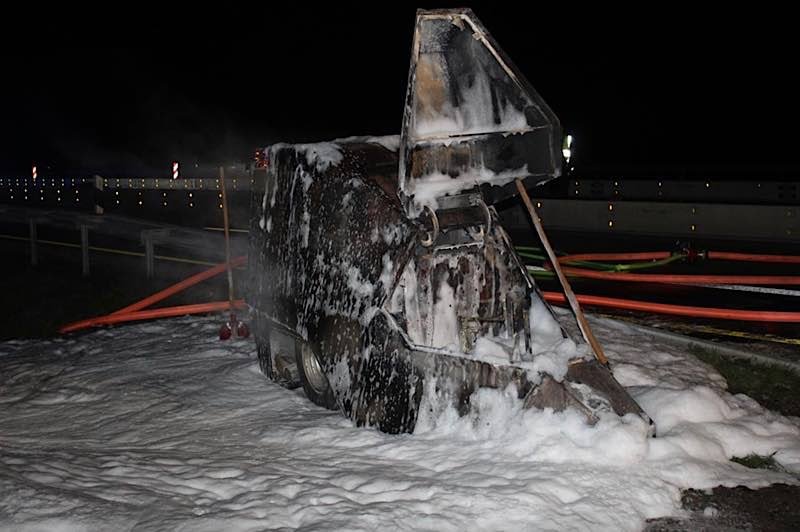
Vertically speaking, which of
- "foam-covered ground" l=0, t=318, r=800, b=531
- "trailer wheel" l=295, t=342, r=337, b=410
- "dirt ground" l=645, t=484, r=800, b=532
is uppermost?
"trailer wheel" l=295, t=342, r=337, b=410

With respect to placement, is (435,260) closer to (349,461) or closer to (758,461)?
(349,461)

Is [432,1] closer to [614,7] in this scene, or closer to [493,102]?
[614,7]

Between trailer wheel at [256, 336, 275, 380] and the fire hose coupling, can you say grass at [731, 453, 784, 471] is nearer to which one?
trailer wheel at [256, 336, 275, 380]

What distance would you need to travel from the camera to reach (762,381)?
7465 mm

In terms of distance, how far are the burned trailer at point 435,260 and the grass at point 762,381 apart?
204cm

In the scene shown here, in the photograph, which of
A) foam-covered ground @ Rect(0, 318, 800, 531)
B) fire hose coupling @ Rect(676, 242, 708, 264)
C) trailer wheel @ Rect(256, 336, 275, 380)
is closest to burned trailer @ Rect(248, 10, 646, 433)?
foam-covered ground @ Rect(0, 318, 800, 531)

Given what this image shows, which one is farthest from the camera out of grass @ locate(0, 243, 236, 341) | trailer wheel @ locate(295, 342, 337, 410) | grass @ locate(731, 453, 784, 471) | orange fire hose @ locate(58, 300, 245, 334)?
grass @ locate(0, 243, 236, 341)

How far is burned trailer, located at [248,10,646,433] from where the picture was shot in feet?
18.3

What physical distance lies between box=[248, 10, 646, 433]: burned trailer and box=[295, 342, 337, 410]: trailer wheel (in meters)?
0.01

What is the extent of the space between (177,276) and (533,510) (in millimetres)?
11350

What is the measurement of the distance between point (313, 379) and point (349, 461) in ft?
4.66

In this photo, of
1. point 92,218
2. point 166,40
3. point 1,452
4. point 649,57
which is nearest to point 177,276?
point 92,218

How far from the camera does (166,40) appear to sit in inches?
2115

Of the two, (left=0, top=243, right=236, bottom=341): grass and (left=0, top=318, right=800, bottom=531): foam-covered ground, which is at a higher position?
(left=0, top=243, right=236, bottom=341): grass
